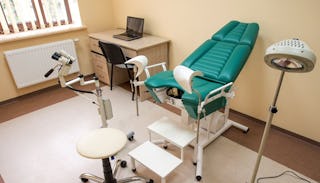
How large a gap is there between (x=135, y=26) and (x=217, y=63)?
5.43 feet

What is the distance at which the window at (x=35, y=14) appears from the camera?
2.91 m

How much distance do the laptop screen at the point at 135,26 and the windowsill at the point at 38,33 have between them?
0.76m

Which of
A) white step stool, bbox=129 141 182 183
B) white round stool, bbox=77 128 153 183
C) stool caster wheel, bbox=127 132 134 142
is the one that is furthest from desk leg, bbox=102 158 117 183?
stool caster wheel, bbox=127 132 134 142

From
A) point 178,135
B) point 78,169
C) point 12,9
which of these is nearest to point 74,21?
point 12,9

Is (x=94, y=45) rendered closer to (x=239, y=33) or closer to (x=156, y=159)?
(x=239, y=33)

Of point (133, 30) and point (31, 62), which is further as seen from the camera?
point (133, 30)

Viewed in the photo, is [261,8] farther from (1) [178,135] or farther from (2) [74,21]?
(2) [74,21]

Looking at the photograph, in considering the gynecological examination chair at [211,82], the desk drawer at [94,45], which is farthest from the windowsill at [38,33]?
the gynecological examination chair at [211,82]

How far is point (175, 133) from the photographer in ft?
6.41

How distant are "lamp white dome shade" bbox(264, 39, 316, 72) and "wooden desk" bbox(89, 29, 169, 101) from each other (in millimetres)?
1868

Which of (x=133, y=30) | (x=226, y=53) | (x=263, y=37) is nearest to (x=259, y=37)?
(x=263, y=37)

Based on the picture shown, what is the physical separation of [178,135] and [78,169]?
97 cm

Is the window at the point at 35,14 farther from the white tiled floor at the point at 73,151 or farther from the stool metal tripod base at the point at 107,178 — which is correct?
the stool metal tripod base at the point at 107,178

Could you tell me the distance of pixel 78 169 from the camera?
2.02 metres
